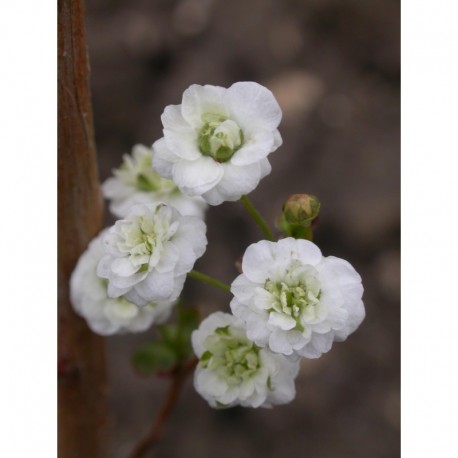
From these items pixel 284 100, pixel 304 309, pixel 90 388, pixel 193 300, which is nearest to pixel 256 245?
pixel 304 309

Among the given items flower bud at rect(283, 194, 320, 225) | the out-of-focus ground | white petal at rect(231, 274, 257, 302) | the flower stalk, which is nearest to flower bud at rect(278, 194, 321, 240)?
flower bud at rect(283, 194, 320, 225)

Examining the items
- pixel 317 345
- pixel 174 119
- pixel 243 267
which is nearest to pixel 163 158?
pixel 174 119

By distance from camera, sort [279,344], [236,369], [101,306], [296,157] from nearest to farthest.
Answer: [279,344] < [236,369] < [101,306] < [296,157]

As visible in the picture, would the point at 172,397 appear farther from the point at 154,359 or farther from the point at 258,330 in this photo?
the point at 258,330

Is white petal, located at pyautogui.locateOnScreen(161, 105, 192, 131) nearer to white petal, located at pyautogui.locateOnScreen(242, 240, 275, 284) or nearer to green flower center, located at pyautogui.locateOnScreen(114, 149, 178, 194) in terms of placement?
white petal, located at pyautogui.locateOnScreen(242, 240, 275, 284)

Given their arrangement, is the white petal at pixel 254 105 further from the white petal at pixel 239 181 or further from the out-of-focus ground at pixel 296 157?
the out-of-focus ground at pixel 296 157

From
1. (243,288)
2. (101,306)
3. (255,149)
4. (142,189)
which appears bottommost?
(101,306)

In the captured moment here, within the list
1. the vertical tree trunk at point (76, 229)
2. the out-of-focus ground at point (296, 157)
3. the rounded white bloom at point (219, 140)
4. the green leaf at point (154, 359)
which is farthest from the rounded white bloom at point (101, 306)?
the out-of-focus ground at point (296, 157)
